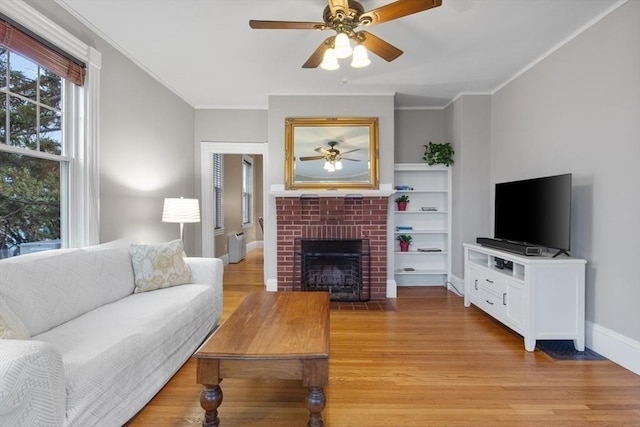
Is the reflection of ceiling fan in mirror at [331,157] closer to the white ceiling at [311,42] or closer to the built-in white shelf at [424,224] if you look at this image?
the white ceiling at [311,42]

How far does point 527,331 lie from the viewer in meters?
2.56

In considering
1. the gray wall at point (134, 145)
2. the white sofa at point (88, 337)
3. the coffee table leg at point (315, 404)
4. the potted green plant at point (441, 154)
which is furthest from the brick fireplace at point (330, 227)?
the coffee table leg at point (315, 404)

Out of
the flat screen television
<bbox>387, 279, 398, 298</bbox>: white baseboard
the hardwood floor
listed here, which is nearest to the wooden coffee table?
the hardwood floor

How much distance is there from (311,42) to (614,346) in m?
3.38

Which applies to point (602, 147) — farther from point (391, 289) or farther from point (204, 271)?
point (204, 271)

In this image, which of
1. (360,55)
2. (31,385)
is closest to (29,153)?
(31,385)

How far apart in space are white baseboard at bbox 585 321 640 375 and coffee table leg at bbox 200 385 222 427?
8.94ft

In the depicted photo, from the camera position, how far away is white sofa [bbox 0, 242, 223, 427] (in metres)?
1.16

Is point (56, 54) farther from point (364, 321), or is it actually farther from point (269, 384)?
point (364, 321)

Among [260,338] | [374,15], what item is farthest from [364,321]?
[374,15]

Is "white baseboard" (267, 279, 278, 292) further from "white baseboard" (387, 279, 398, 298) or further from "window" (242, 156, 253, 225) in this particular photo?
"window" (242, 156, 253, 225)

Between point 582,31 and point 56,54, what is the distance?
13.2 feet

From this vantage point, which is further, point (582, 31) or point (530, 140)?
point (530, 140)

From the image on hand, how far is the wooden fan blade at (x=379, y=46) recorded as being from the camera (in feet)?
7.13
